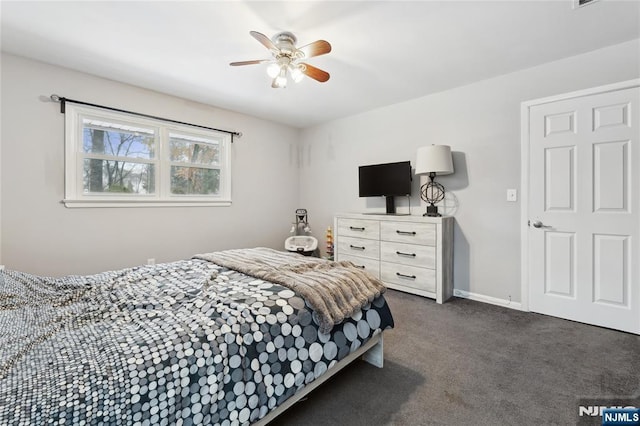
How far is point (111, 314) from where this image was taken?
4.21ft

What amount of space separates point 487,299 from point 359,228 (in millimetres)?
1627

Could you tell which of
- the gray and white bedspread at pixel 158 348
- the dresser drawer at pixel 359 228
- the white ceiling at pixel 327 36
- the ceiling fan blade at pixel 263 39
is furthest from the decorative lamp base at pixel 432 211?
the ceiling fan blade at pixel 263 39

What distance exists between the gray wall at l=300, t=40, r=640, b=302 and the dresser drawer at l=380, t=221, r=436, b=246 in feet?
1.40

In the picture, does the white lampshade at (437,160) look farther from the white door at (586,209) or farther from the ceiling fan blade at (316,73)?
the ceiling fan blade at (316,73)

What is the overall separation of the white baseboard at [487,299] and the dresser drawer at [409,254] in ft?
1.70

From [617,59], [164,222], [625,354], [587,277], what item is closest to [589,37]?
[617,59]

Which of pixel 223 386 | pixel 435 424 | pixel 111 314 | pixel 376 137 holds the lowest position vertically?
pixel 435 424

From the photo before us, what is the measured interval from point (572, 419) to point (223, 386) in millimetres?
1693

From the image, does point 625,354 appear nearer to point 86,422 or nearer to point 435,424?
point 435,424

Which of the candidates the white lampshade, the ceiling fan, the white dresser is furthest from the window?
the white lampshade

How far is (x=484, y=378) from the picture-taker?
1.70 meters

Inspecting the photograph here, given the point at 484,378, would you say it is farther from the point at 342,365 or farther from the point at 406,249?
the point at 406,249

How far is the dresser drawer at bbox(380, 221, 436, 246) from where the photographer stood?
3.03m

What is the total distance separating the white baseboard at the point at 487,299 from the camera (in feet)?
9.23
